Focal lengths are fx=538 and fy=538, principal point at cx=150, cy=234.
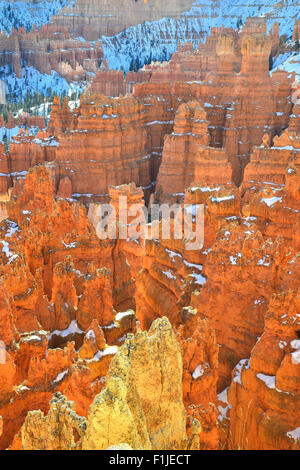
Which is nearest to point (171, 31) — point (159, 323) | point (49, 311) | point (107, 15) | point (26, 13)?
point (107, 15)

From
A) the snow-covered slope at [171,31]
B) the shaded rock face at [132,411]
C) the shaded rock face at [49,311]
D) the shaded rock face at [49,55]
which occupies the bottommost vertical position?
the shaded rock face at [49,311]

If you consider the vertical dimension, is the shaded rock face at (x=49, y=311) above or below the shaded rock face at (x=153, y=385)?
below

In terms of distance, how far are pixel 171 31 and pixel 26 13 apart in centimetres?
2214

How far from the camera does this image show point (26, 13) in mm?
79375

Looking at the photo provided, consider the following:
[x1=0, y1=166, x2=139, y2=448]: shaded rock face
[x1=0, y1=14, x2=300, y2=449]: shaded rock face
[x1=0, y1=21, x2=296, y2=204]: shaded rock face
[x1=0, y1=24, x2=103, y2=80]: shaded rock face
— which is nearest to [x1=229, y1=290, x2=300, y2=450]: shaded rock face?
[x1=0, y1=14, x2=300, y2=449]: shaded rock face

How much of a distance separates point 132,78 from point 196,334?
36106 millimetres

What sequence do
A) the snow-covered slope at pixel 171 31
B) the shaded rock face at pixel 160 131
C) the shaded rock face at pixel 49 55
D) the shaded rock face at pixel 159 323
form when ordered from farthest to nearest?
1. the snow-covered slope at pixel 171 31
2. the shaded rock face at pixel 49 55
3. the shaded rock face at pixel 160 131
4. the shaded rock face at pixel 159 323

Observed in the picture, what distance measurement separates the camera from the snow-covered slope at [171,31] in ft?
228

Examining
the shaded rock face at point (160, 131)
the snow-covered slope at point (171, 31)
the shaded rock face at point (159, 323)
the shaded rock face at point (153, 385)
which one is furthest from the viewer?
the snow-covered slope at point (171, 31)

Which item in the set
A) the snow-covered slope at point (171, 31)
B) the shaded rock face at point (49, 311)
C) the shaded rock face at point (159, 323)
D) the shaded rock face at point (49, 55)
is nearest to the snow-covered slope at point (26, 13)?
the snow-covered slope at point (171, 31)

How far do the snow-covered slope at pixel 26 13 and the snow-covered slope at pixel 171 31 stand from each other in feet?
43.2

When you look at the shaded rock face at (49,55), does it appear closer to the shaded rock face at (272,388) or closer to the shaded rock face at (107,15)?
the shaded rock face at (107,15)

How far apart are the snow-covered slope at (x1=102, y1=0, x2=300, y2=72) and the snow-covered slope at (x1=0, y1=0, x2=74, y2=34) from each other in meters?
13.2

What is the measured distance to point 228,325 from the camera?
26.6 feet
